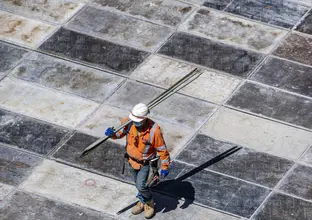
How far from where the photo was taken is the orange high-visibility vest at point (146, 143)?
37.6ft

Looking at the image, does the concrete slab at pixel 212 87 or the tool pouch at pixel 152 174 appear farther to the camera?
the concrete slab at pixel 212 87

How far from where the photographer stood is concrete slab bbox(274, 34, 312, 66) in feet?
52.7

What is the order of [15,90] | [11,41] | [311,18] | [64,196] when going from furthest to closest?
1. [311,18]
2. [11,41]
3. [15,90]
4. [64,196]

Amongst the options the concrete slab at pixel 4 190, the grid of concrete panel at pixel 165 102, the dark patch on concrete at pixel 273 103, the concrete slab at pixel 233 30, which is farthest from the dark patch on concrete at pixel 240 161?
the concrete slab at pixel 233 30

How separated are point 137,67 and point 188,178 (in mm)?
3271

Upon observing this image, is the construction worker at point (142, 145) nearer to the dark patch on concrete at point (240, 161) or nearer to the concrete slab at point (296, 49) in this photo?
the dark patch on concrete at point (240, 161)

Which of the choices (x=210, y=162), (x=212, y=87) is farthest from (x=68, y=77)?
(x=210, y=162)

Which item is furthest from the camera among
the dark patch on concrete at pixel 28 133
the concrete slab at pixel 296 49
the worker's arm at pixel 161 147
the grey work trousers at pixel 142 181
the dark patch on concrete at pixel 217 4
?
the dark patch on concrete at pixel 217 4

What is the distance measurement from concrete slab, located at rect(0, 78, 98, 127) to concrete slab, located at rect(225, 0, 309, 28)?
4.34 metres

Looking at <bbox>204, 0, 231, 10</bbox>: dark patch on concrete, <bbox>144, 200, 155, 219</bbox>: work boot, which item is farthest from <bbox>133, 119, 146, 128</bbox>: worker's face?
<bbox>204, 0, 231, 10</bbox>: dark patch on concrete

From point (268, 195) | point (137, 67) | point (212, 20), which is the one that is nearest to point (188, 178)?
point (268, 195)

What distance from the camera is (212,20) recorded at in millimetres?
17062

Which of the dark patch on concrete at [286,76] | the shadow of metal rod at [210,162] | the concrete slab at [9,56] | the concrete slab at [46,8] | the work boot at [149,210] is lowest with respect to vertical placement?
the dark patch on concrete at [286,76]

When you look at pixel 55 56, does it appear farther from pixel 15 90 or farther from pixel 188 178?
pixel 188 178
